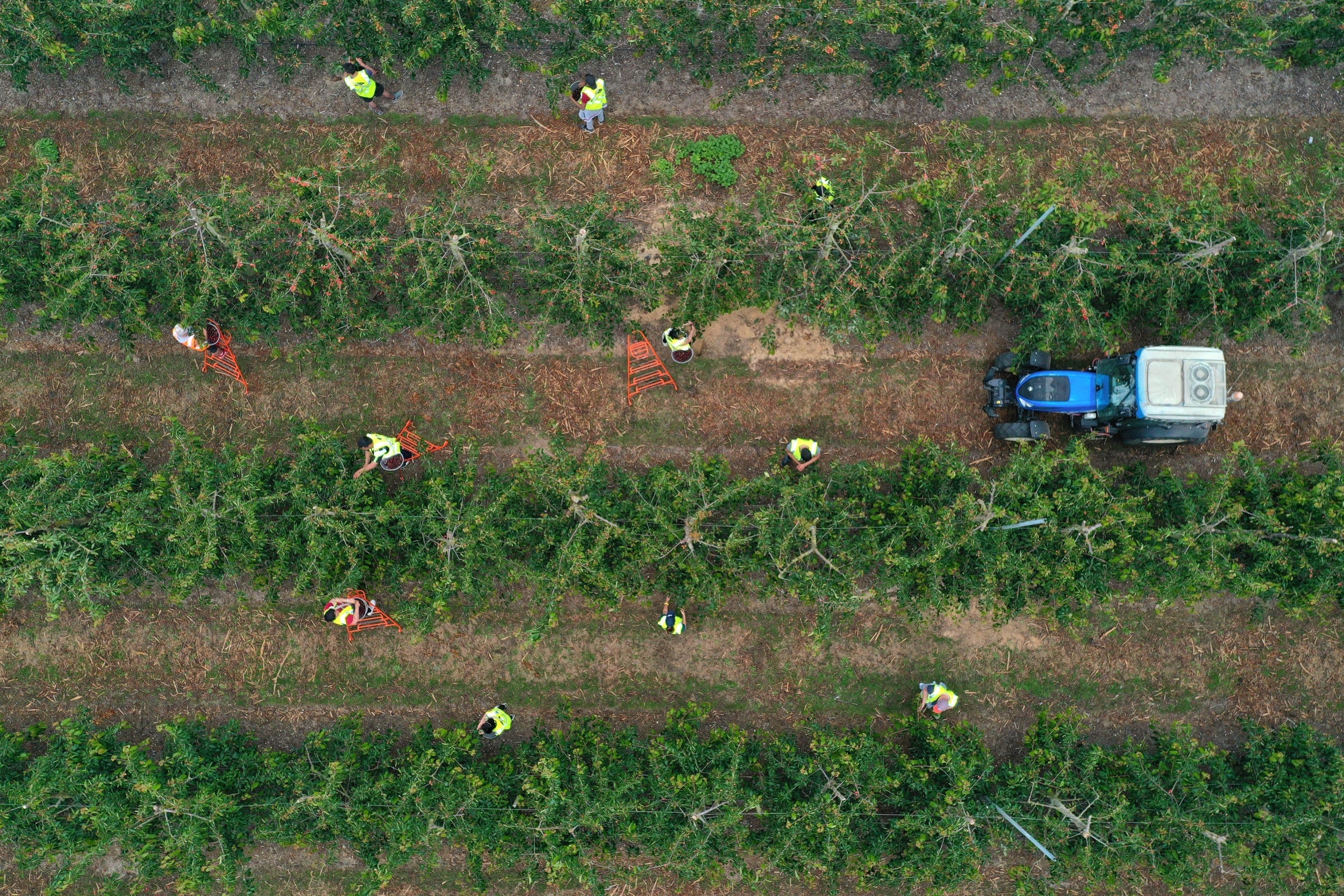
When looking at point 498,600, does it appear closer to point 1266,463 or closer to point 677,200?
point 677,200

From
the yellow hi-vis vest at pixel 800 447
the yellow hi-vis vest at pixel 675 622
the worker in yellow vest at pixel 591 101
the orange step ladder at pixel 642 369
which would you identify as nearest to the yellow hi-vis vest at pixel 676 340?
the orange step ladder at pixel 642 369

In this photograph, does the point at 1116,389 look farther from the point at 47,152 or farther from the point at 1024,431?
the point at 47,152

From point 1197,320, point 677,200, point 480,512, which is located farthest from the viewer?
point 677,200

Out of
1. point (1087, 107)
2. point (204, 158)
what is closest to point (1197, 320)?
point (1087, 107)

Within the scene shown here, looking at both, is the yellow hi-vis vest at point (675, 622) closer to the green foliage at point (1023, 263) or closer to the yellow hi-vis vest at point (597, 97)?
the green foliage at point (1023, 263)

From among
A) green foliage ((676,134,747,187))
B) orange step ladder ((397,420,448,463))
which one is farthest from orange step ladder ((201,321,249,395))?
green foliage ((676,134,747,187))

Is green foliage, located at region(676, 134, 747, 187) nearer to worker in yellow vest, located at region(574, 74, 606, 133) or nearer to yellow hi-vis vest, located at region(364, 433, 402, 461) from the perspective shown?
worker in yellow vest, located at region(574, 74, 606, 133)
